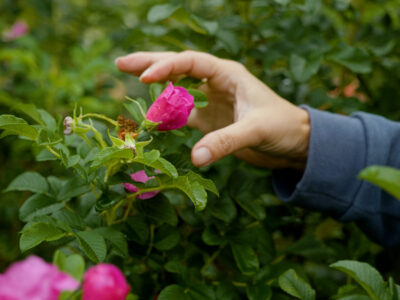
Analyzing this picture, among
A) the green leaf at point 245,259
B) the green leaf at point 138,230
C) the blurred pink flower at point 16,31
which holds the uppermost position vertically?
the green leaf at point 138,230

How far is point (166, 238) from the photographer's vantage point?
2.43ft

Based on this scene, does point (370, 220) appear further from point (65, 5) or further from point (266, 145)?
point (65, 5)

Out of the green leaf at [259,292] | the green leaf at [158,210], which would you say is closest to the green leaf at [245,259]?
the green leaf at [259,292]

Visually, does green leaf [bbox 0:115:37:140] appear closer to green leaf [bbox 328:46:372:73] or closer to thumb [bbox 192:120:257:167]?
thumb [bbox 192:120:257:167]

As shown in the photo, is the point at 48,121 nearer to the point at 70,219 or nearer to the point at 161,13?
the point at 70,219

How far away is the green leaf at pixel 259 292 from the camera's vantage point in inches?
27.9

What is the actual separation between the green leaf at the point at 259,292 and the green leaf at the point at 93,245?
0.28 metres

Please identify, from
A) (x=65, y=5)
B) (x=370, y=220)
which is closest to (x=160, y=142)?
(x=370, y=220)

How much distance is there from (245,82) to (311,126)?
0.18 metres

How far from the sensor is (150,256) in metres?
0.75

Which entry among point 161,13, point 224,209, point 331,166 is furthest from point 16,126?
point 331,166

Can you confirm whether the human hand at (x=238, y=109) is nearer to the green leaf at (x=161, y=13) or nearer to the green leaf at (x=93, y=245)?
the green leaf at (x=161, y=13)

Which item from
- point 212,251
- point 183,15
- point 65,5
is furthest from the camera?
point 65,5

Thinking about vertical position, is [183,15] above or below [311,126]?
above
